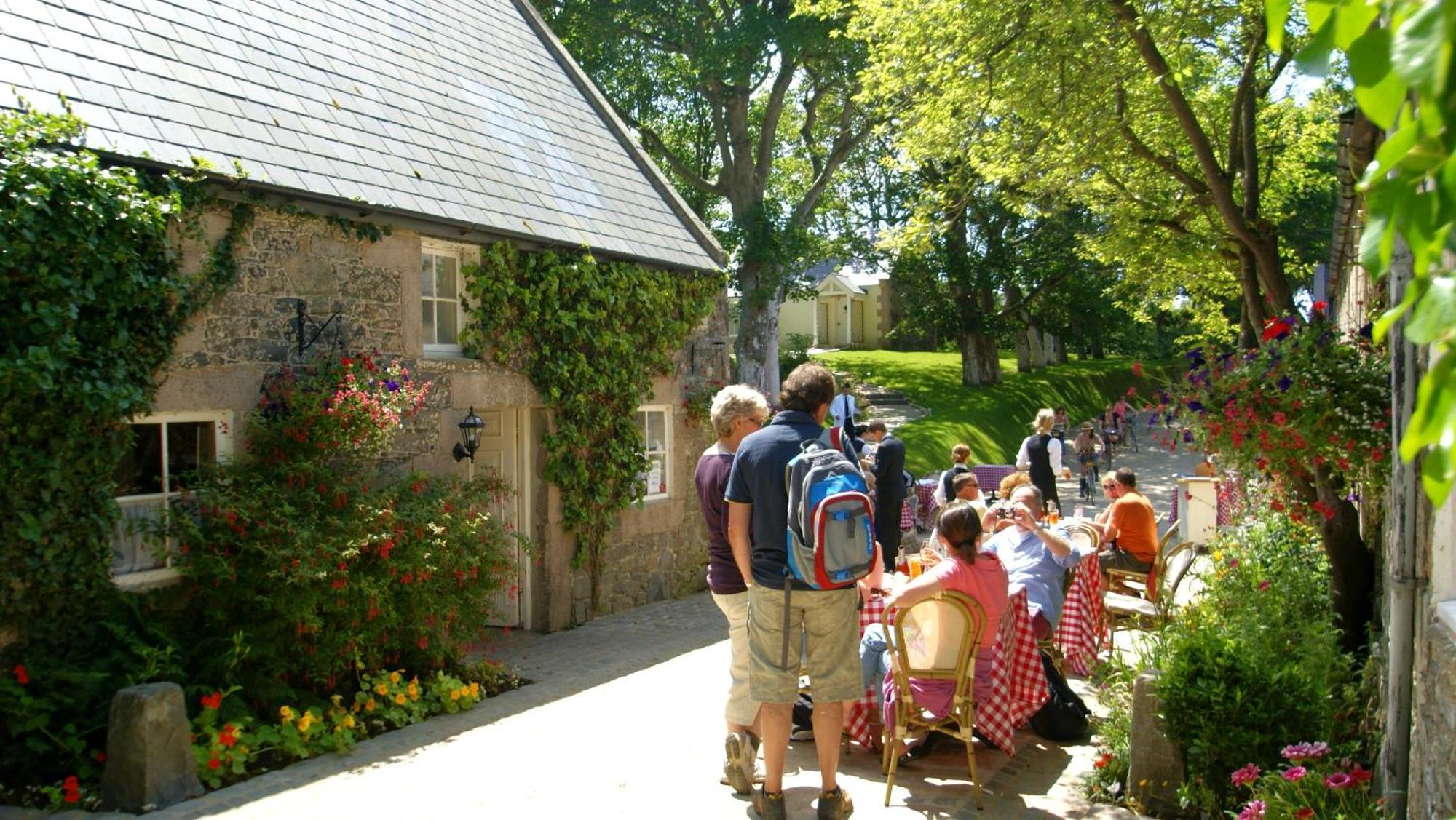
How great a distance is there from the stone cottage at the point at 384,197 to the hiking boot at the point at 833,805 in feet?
14.0

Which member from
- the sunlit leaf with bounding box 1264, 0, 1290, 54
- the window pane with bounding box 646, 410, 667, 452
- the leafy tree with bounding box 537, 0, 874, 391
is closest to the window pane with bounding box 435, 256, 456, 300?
the window pane with bounding box 646, 410, 667, 452

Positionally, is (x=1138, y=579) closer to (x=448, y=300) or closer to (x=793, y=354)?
(x=448, y=300)

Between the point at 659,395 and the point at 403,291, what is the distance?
3.60 meters

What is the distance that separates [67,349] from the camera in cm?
594

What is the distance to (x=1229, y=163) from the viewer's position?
934cm

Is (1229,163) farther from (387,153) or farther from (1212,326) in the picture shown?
(1212,326)

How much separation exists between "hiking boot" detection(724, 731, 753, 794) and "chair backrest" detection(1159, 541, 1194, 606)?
10.6 feet

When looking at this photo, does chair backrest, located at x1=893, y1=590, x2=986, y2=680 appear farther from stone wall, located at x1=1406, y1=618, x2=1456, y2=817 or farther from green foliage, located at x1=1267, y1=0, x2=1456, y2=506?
green foliage, located at x1=1267, y1=0, x2=1456, y2=506

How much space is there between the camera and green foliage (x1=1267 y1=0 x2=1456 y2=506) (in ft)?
4.16

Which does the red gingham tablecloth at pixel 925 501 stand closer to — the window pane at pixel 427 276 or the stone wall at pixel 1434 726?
the window pane at pixel 427 276

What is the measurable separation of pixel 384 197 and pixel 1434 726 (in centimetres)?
728

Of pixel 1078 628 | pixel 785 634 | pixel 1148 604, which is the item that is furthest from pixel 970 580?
pixel 1148 604

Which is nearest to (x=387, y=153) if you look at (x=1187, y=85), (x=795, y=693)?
(x=795, y=693)

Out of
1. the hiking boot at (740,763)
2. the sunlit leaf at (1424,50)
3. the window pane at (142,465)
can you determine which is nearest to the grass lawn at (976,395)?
the window pane at (142,465)
